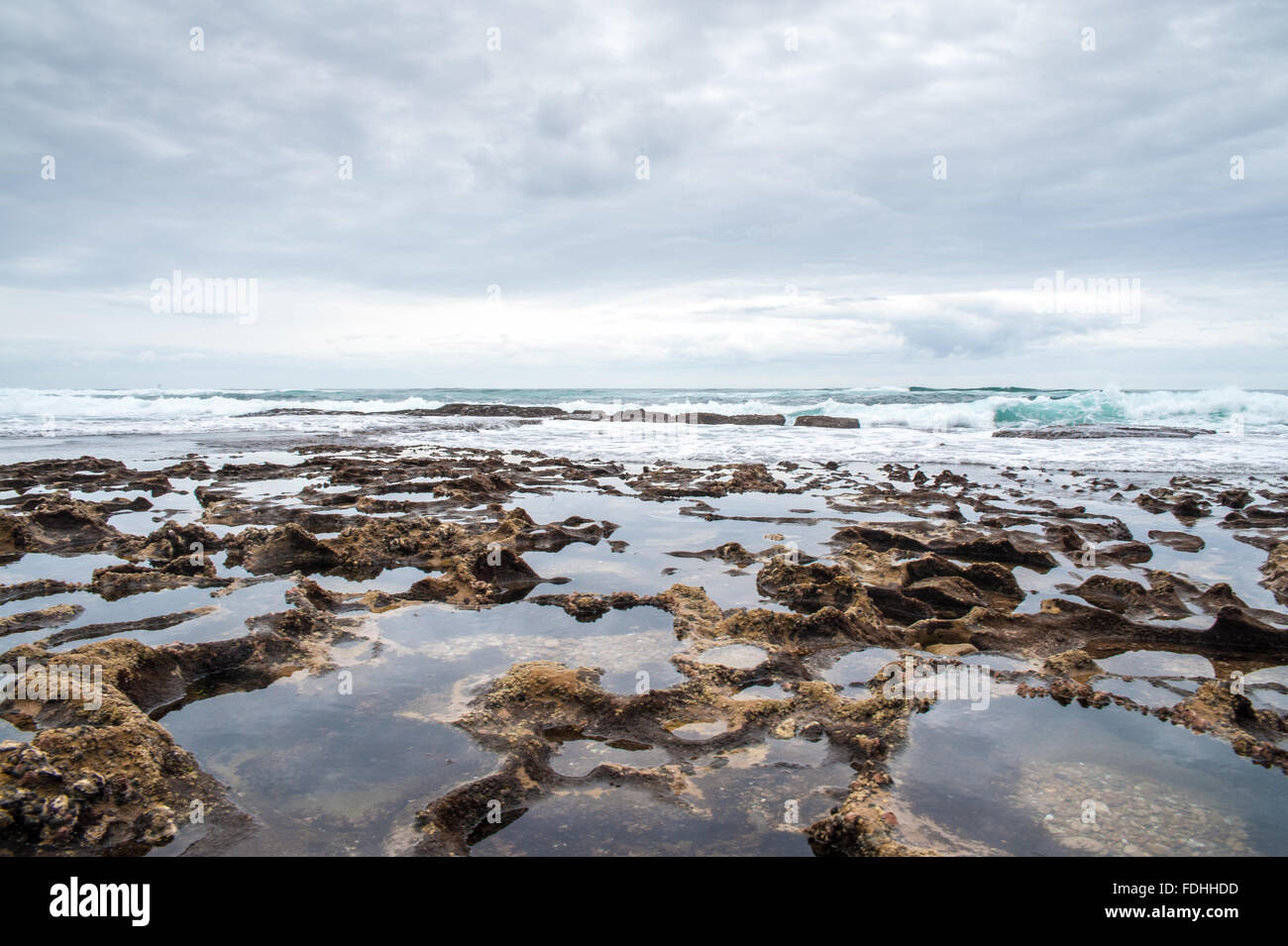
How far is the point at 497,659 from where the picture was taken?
4727 millimetres

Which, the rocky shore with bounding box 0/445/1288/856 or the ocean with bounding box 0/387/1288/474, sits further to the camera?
the ocean with bounding box 0/387/1288/474

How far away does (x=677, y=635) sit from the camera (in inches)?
205

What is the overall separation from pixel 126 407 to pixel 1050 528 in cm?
5177

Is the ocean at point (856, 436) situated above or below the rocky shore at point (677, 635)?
above

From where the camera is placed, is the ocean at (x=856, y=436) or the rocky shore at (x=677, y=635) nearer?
the rocky shore at (x=677, y=635)

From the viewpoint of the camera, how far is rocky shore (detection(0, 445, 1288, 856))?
297 centimetres

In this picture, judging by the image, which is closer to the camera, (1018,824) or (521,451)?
(1018,824)

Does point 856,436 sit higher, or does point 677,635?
point 856,436

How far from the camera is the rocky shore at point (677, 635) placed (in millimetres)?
2969

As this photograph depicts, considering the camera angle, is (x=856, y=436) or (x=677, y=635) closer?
(x=677, y=635)

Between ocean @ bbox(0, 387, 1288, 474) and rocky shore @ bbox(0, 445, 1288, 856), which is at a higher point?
ocean @ bbox(0, 387, 1288, 474)

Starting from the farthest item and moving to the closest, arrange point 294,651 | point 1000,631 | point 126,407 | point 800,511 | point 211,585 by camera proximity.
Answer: point 126,407 → point 800,511 → point 211,585 → point 1000,631 → point 294,651
